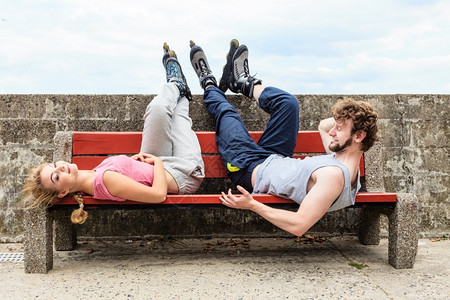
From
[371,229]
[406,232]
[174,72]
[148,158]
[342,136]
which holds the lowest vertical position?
[371,229]

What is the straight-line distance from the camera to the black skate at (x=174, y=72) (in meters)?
4.28

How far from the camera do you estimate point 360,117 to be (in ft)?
9.98

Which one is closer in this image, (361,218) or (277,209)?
(277,209)

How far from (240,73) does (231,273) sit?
7.03 feet

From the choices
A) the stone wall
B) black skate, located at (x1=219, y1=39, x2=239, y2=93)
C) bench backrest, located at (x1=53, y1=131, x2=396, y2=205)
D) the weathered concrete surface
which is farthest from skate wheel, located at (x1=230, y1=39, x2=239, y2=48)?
the weathered concrete surface

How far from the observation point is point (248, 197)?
308 centimetres

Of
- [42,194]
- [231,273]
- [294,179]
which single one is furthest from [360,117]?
[42,194]

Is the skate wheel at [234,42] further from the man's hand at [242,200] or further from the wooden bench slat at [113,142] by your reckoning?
the man's hand at [242,200]

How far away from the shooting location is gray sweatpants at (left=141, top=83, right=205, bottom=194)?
3.64 m

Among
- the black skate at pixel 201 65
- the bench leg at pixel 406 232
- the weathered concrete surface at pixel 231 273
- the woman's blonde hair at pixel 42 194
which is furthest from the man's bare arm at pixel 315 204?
the black skate at pixel 201 65

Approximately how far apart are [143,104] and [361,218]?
2672mm

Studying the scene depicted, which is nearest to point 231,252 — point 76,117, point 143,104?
point 143,104

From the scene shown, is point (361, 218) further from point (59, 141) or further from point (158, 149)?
point (59, 141)

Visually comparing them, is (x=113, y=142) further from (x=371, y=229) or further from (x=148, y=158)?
(x=371, y=229)
